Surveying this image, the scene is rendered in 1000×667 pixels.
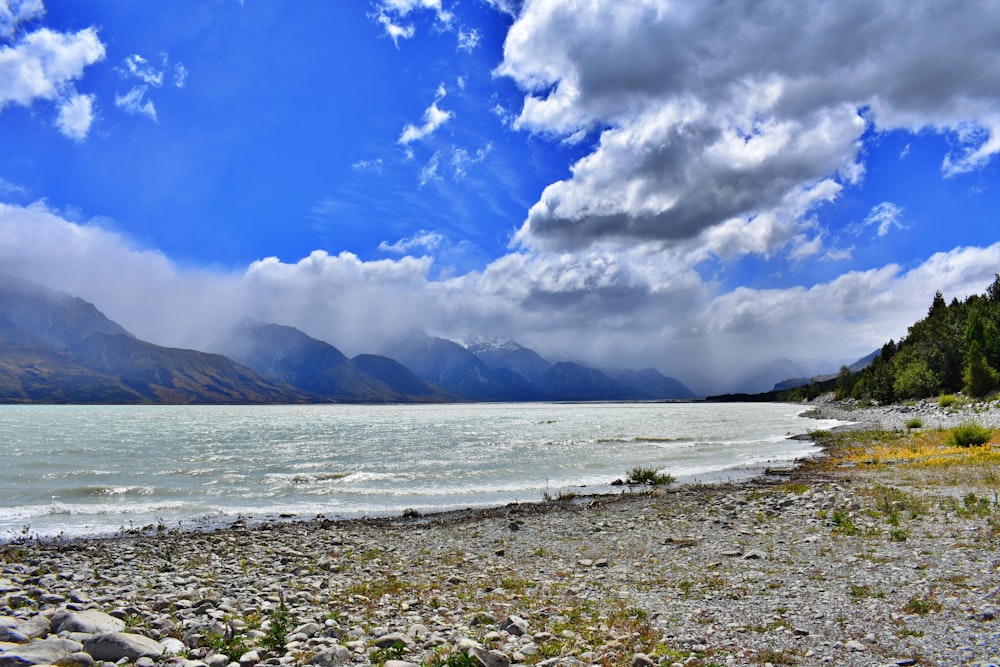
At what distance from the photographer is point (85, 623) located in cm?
1165

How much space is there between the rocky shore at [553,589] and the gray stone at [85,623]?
0.06 meters

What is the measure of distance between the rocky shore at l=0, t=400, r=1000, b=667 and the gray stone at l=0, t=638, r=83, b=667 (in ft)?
0.15

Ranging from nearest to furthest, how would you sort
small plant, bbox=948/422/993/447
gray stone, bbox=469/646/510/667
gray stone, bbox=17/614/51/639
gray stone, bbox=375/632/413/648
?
gray stone, bbox=469/646/510/667 < gray stone, bbox=17/614/51/639 < gray stone, bbox=375/632/413/648 < small plant, bbox=948/422/993/447

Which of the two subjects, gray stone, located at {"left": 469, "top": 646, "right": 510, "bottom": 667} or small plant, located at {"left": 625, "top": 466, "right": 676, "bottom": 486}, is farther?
small plant, located at {"left": 625, "top": 466, "right": 676, "bottom": 486}

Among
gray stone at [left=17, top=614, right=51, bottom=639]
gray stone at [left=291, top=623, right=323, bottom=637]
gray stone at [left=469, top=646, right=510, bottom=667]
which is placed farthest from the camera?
gray stone at [left=291, top=623, right=323, bottom=637]

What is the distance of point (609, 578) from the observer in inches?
652

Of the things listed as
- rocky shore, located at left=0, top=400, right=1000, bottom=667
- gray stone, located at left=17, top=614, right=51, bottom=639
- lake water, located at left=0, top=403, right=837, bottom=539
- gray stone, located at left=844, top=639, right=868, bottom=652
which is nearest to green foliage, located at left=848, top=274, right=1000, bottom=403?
lake water, located at left=0, top=403, right=837, bottom=539

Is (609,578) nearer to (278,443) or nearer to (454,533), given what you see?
(454,533)

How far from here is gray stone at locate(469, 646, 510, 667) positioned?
32.7ft

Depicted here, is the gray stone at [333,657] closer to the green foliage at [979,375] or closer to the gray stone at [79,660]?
the gray stone at [79,660]

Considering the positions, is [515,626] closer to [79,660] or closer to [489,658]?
[489,658]

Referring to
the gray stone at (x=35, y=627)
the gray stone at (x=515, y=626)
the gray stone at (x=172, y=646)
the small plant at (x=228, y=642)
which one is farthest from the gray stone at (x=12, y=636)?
the gray stone at (x=515, y=626)

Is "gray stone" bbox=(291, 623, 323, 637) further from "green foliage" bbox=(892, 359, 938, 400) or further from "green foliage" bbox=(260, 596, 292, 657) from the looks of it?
"green foliage" bbox=(892, 359, 938, 400)

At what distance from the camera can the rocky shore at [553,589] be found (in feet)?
34.1
